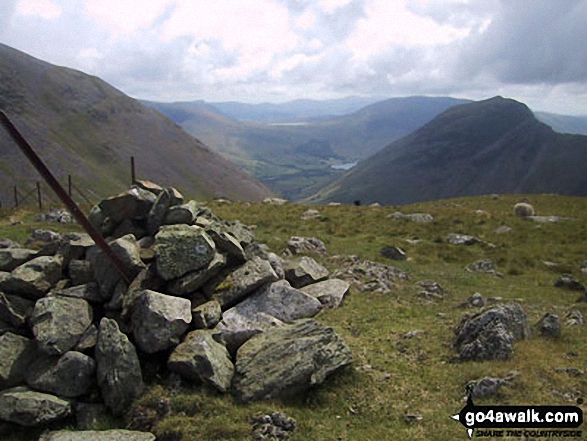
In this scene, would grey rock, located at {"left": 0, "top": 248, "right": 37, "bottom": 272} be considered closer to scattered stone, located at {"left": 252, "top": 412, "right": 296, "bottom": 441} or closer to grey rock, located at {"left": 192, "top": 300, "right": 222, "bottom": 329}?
grey rock, located at {"left": 192, "top": 300, "right": 222, "bottom": 329}

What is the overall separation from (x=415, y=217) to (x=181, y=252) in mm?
30159

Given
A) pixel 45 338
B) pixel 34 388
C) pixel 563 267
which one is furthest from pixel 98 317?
pixel 563 267

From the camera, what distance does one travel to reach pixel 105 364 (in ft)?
47.3

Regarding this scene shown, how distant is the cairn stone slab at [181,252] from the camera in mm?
17875

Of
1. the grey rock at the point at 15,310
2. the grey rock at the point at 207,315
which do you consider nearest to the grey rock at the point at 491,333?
the grey rock at the point at 207,315

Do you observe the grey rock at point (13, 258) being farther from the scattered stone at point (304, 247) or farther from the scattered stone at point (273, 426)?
the scattered stone at point (273, 426)

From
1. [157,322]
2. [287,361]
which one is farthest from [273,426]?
[157,322]

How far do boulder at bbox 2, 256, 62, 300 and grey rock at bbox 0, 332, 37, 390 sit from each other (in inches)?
101

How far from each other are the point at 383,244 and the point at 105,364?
22995 millimetres

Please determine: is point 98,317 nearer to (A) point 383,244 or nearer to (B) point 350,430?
(B) point 350,430

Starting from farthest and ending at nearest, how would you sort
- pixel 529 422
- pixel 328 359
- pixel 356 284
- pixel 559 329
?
1. pixel 356 284
2. pixel 559 329
3. pixel 328 359
4. pixel 529 422

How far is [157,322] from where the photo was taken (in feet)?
50.6

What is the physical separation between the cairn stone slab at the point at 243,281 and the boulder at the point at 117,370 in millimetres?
4490

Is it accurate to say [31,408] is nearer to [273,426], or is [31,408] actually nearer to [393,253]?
[273,426]
